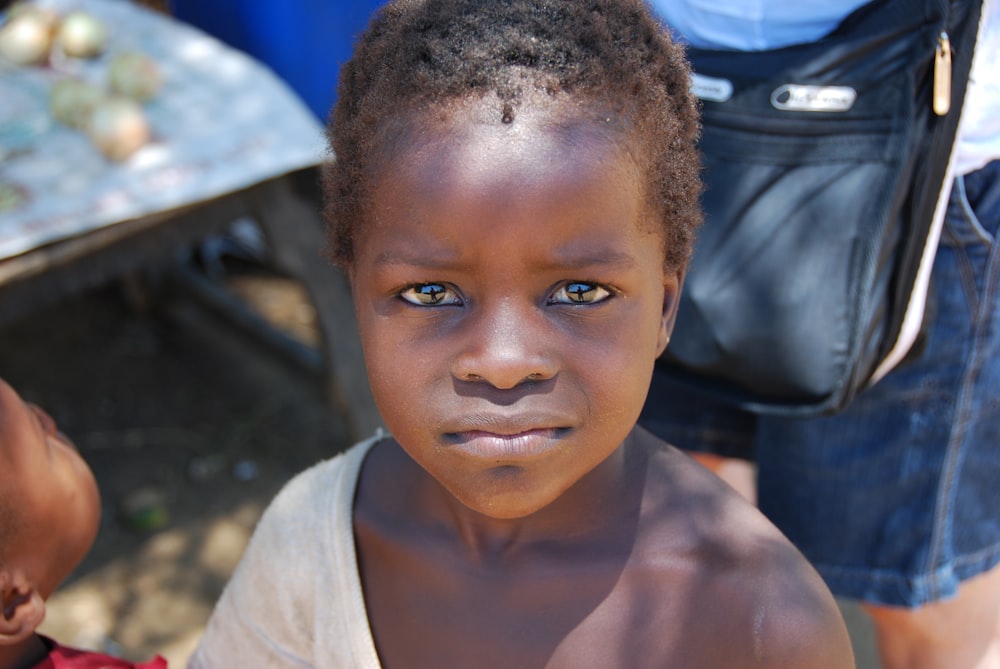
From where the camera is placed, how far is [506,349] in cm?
109

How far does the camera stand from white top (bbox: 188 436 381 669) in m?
1.43

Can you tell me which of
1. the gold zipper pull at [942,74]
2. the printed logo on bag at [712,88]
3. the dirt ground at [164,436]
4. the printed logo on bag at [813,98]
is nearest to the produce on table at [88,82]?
the dirt ground at [164,436]

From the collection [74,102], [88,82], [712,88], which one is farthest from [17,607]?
[88,82]

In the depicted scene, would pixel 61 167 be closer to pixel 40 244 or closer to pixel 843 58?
pixel 40 244

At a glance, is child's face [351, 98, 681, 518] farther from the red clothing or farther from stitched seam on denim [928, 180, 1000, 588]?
stitched seam on denim [928, 180, 1000, 588]

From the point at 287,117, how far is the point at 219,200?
1.08 feet

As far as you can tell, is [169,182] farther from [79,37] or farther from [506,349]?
[506,349]

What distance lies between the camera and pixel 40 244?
2617mm

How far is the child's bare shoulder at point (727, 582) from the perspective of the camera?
48.4 inches

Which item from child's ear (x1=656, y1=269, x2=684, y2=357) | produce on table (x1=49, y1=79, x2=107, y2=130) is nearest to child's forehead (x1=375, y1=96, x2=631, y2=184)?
child's ear (x1=656, y1=269, x2=684, y2=357)

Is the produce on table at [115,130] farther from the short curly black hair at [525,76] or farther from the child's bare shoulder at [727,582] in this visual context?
the child's bare shoulder at [727,582]

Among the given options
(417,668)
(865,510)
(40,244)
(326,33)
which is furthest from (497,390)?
(326,33)

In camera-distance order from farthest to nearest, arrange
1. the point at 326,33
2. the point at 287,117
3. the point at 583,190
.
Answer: the point at 326,33 < the point at 287,117 < the point at 583,190

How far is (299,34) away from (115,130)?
79 centimetres
